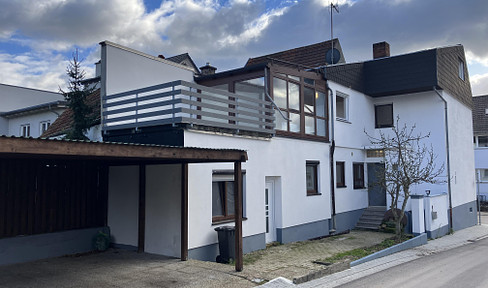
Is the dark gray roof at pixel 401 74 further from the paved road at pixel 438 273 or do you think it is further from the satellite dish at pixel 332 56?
the paved road at pixel 438 273

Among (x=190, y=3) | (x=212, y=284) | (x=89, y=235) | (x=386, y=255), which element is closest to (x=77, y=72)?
(x=190, y=3)

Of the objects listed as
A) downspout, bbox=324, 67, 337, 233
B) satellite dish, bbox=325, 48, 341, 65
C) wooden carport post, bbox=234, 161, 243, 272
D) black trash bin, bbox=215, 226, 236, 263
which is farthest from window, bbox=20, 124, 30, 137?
wooden carport post, bbox=234, 161, 243, 272

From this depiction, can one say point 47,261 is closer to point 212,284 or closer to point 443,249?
point 212,284

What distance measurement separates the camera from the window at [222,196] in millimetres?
11023

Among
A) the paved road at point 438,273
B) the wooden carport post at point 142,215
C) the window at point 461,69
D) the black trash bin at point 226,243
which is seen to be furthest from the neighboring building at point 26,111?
the window at point 461,69

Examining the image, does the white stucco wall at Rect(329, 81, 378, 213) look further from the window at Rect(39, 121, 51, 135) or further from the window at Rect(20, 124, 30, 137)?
the window at Rect(20, 124, 30, 137)

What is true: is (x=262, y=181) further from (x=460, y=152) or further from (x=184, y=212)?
(x=460, y=152)

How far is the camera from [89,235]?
1098 centimetres

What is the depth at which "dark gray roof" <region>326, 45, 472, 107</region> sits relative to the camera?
56.9 ft

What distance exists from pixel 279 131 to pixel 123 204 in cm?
540

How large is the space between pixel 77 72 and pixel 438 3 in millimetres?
16535

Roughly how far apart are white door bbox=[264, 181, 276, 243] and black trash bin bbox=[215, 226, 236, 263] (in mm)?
2842

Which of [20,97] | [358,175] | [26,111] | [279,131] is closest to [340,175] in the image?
[358,175]

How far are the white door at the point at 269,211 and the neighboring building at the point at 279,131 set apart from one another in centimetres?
3
